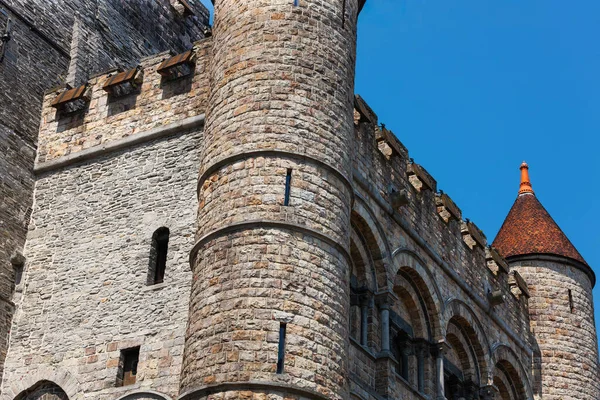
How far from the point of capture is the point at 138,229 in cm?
1984

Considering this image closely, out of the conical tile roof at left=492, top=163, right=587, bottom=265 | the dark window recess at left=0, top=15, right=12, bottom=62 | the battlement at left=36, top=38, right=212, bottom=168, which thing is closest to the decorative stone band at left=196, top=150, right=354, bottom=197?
the battlement at left=36, top=38, right=212, bottom=168

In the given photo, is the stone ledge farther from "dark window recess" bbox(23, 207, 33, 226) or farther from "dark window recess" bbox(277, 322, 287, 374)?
"dark window recess" bbox(23, 207, 33, 226)

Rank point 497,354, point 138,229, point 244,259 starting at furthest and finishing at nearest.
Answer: point 497,354, point 138,229, point 244,259

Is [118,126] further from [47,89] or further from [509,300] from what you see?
[509,300]

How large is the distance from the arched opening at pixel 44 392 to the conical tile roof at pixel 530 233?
11766mm

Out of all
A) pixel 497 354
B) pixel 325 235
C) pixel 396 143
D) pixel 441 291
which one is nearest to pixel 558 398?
pixel 497 354

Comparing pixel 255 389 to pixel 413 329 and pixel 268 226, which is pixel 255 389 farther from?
pixel 413 329

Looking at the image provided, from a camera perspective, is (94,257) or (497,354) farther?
(497,354)

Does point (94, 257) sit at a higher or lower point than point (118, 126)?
lower

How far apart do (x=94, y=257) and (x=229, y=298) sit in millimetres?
3990

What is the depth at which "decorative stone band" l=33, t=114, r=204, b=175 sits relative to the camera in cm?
2042

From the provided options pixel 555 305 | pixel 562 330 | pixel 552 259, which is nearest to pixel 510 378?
pixel 562 330

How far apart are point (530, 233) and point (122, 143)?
10473 mm

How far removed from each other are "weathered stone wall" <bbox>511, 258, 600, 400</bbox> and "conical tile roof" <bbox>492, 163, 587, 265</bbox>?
271mm
